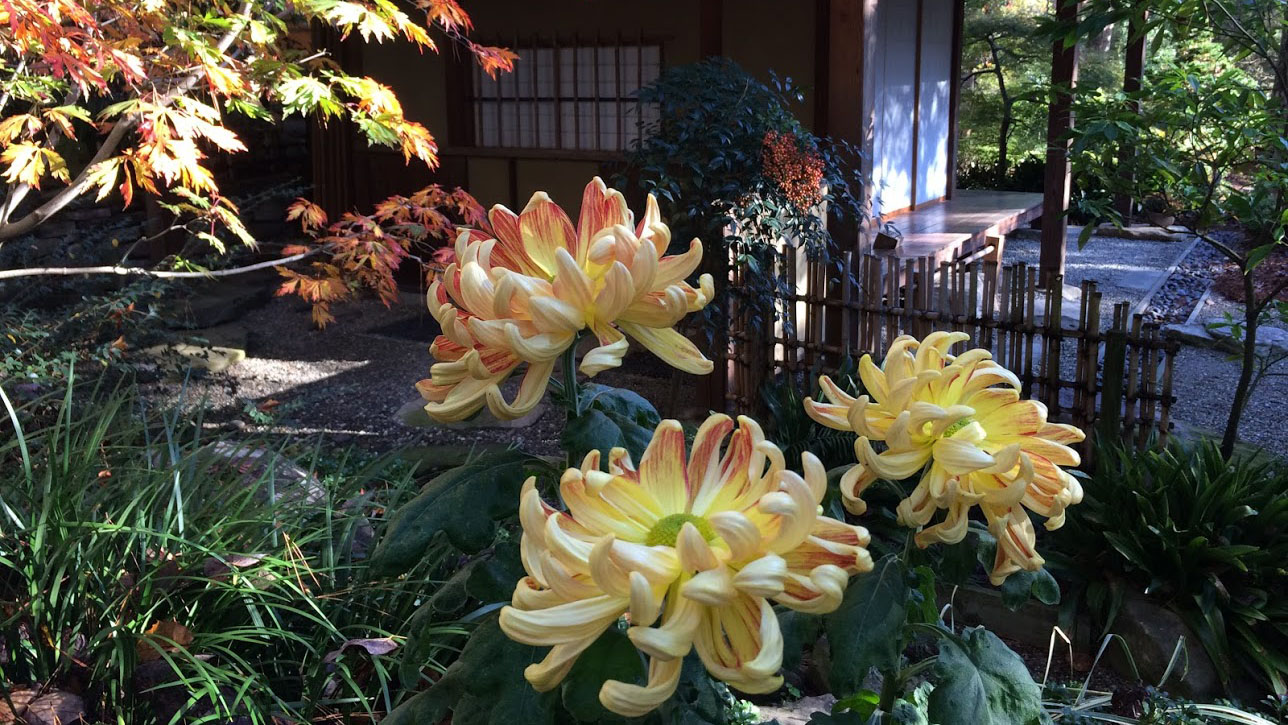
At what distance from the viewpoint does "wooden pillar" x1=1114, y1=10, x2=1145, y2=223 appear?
441cm

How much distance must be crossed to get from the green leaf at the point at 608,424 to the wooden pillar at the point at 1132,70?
12.0ft

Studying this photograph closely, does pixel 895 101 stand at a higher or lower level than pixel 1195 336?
higher

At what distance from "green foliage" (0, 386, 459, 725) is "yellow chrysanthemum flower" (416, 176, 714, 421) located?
4.39ft

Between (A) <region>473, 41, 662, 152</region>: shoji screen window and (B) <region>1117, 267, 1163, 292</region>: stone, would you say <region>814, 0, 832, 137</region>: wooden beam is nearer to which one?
(A) <region>473, 41, 662, 152</region>: shoji screen window

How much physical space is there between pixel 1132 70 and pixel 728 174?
759 centimetres

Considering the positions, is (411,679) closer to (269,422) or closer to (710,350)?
(269,422)

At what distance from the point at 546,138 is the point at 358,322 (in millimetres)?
2457

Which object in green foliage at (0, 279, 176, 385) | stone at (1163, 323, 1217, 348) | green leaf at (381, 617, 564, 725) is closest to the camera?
green leaf at (381, 617, 564, 725)

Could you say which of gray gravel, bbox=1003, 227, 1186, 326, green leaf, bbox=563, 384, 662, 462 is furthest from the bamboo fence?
gray gravel, bbox=1003, 227, 1186, 326

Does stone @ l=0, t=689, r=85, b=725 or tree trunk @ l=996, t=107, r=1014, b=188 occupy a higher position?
tree trunk @ l=996, t=107, r=1014, b=188

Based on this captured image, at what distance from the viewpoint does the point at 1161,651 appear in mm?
3736

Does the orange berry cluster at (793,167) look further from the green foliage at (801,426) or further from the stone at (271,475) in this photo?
the stone at (271,475)

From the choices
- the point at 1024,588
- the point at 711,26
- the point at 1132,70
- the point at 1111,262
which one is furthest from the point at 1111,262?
the point at 1024,588

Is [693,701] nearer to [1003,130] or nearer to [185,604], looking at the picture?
[185,604]
